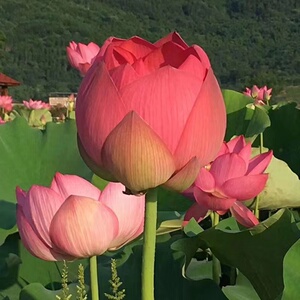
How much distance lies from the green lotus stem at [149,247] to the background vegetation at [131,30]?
106ft

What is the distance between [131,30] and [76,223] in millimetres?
42391

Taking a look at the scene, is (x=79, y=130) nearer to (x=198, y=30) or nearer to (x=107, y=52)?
(x=107, y=52)

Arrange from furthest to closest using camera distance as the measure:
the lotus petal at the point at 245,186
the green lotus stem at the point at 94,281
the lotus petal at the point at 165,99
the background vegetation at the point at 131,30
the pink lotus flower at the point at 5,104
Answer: the background vegetation at the point at 131,30
the pink lotus flower at the point at 5,104
the lotus petal at the point at 245,186
the green lotus stem at the point at 94,281
the lotus petal at the point at 165,99

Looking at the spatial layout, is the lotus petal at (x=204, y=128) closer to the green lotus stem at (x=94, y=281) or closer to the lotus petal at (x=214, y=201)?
the green lotus stem at (x=94, y=281)

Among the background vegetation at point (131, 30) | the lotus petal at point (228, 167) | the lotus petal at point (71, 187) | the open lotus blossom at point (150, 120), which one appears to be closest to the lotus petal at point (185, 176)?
the open lotus blossom at point (150, 120)

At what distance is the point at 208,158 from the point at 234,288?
0.28 metres

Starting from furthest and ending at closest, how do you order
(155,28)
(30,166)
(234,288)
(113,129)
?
(155,28), (30,166), (234,288), (113,129)

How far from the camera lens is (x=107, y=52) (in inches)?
17.3

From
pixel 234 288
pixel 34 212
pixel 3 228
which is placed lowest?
pixel 3 228

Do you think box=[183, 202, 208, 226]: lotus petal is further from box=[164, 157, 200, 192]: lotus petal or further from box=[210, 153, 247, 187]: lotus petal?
box=[164, 157, 200, 192]: lotus petal

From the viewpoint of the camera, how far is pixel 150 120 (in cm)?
42

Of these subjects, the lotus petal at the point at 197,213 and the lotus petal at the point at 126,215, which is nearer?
the lotus petal at the point at 126,215

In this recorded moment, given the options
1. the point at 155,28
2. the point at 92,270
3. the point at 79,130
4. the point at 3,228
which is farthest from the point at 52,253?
the point at 155,28

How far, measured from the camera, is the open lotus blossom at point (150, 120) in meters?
0.41
